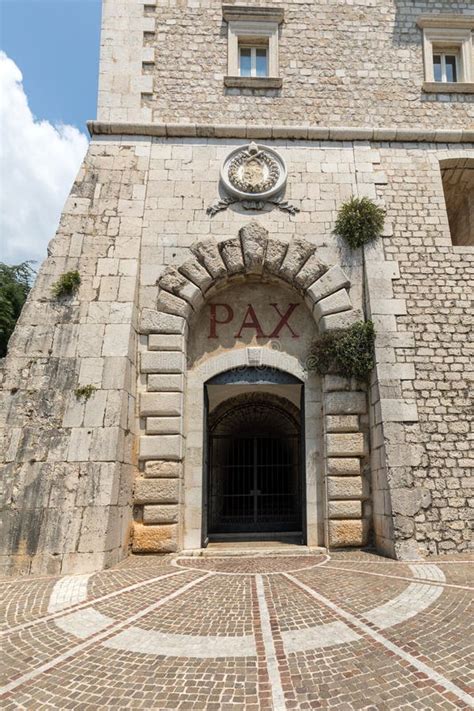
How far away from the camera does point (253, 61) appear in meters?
9.41

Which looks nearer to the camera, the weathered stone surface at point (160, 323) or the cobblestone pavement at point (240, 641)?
the cobblestone pavement at point (240, 641)

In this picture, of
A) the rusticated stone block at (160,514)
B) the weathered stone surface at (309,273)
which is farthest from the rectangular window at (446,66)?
the rusticated stone block at (160,514)

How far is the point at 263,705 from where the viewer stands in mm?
2816

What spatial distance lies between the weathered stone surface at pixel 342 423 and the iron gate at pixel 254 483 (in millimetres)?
4388

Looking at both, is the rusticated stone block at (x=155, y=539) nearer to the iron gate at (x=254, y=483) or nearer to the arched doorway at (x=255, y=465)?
the arched doorway at (x=255, y=465)

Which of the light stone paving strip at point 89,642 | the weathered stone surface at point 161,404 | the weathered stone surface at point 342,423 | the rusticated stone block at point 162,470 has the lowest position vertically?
the light stone paving strip at point 89,642

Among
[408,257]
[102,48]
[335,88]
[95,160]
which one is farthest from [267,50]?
[408,257]

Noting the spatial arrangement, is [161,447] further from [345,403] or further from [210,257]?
[210,257]

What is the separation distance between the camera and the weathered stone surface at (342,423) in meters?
7.47

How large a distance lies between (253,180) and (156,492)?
576 cm

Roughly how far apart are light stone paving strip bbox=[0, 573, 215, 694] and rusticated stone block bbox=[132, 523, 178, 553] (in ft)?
6.14

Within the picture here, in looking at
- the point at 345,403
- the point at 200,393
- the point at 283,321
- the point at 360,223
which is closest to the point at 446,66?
the point at 360,223

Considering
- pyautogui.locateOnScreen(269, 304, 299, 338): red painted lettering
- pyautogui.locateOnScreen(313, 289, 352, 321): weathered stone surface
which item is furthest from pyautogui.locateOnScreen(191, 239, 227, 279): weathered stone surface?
pyautogui.locateOnScreen(313, 289, 352, 321): weathered stone surface

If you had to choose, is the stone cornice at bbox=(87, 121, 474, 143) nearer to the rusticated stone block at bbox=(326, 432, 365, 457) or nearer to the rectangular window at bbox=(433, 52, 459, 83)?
the rectangular window at bbox=(433, 52, 459, 83)
